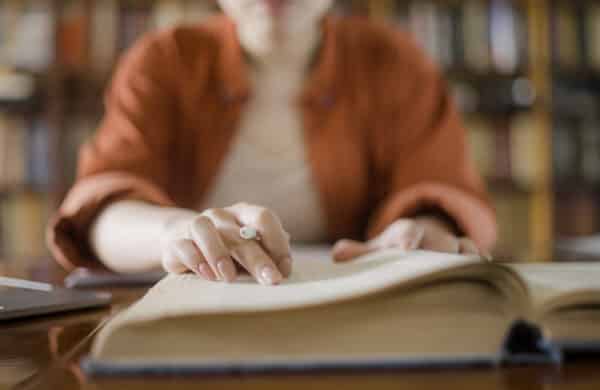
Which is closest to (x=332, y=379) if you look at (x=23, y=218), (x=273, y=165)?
(x=273, y=165)

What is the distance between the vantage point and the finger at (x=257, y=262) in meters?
0.34

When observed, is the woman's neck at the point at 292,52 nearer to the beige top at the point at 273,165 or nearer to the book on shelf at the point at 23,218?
the beige top at the point at 273,165

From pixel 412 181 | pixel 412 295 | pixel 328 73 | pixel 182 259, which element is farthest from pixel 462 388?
pixel 328 73

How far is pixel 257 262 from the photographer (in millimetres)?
358

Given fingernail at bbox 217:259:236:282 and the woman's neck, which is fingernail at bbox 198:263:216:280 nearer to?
fingernail at bbox 217:259:236:282

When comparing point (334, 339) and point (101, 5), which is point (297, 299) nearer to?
point (334, 339)

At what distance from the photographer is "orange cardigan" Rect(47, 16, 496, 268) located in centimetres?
91

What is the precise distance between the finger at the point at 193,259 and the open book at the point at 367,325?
3.4 inches

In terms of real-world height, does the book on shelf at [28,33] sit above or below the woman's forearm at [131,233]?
above

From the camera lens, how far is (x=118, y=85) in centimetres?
95

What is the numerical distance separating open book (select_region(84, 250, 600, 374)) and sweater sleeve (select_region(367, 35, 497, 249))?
51 cm

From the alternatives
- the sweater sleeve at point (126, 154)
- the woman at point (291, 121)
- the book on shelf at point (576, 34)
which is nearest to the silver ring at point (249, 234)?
the sweater sleeve at point (126, 154)

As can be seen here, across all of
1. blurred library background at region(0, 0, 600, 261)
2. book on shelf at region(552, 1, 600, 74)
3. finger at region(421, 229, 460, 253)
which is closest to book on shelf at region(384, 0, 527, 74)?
blurred library background at region(0, 0, 600, 261)

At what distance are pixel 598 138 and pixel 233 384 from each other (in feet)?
7.45
